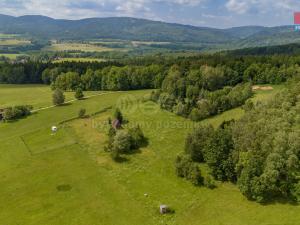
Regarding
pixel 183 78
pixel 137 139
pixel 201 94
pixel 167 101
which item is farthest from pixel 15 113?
pixel 201 94

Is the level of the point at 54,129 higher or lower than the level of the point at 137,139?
higher

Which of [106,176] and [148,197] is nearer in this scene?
[148,197]

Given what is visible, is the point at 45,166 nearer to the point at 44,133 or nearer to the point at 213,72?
the point at 44,133

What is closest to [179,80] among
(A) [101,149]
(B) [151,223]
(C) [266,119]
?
(A) [101,149]

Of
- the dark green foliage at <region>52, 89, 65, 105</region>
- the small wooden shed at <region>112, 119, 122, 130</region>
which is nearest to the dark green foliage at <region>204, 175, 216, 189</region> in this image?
the small wooden shed at <region>112, 119, 122, 130</region>

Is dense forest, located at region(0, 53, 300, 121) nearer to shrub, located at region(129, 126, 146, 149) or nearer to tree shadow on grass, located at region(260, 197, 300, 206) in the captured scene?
shrub, located at region(129, 126, 146, 149)

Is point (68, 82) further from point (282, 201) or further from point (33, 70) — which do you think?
point (282, 201)
